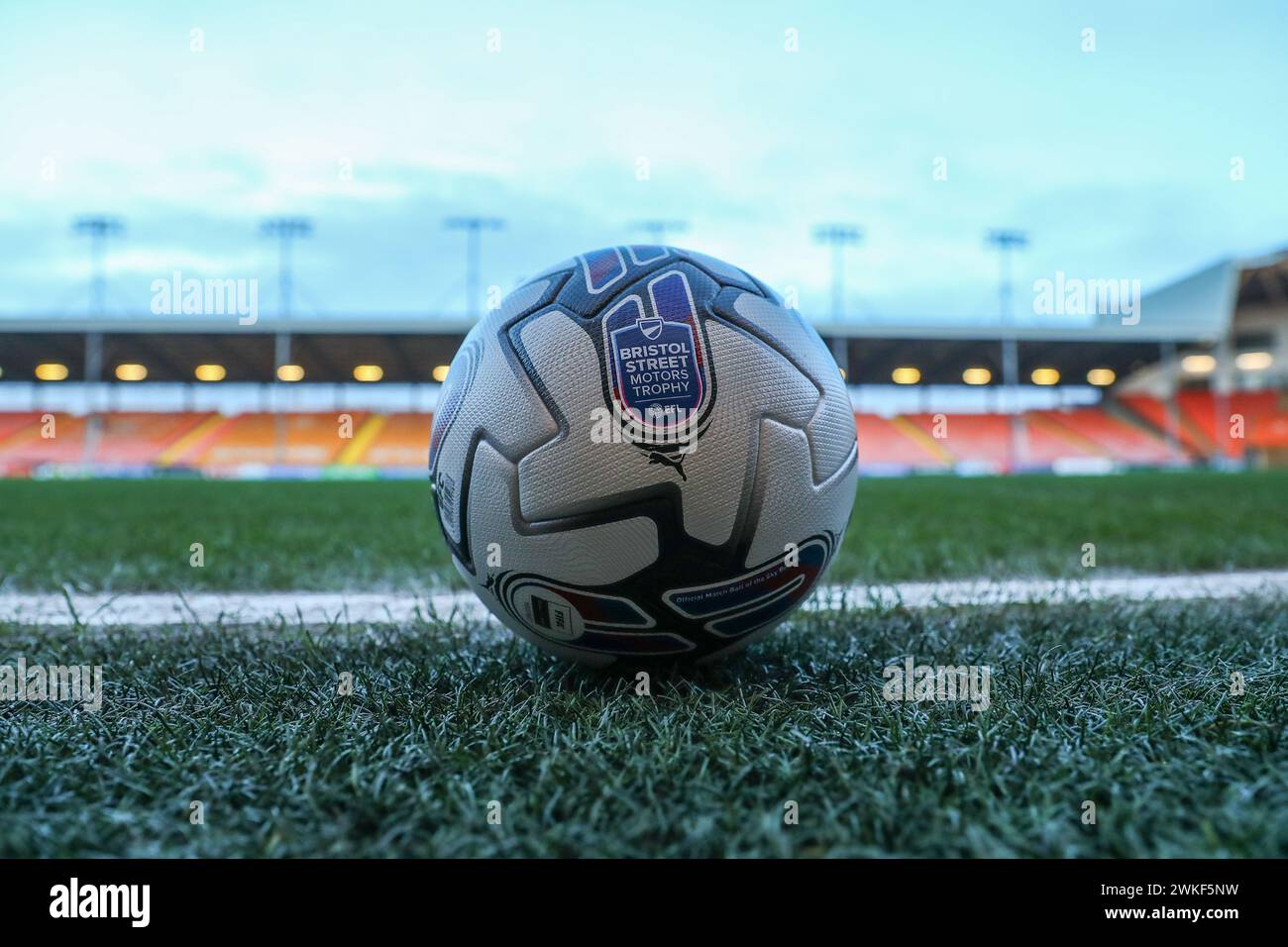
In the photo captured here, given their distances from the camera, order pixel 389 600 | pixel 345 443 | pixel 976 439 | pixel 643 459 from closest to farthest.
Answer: pixel 643 459, pixel 389 600, pixel 345 443, pixel 976 439

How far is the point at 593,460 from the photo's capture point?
2188 millimetres

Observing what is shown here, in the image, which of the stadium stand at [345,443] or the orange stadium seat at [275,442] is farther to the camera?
the orange stadium seat at [275,442]

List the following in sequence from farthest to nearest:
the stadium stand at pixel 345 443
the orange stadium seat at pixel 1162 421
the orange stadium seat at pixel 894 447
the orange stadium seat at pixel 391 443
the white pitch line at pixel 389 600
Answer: the orange stadium seat at pixel 1162 421 < the orange stadium seat at pixel 894 447 < the orange stadium seat at pixel 391 443 < the stadium stand at pixel 345 443 < the white pitch line at pixel 389 600

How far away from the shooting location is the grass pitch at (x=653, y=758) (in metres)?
1.57

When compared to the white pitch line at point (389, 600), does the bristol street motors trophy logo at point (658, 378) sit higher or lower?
higher

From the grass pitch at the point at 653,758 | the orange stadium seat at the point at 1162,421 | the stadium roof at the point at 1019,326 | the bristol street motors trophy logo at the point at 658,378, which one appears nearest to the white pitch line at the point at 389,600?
the grass pitch at the point at 653,758

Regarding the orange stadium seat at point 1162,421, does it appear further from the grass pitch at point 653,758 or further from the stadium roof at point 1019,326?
the grass pitch at point 653,758

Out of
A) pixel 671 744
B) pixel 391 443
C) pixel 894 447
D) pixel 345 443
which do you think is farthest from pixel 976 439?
pixel 671 744

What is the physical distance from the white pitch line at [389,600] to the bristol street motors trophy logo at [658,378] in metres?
1.51

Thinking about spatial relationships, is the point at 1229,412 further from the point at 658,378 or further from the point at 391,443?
the point at 658,378

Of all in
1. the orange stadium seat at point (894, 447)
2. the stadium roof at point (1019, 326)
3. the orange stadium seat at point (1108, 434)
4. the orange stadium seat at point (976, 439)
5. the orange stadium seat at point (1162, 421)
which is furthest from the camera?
the orange stadium seat at point (1162, 421)

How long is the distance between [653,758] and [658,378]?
93cm

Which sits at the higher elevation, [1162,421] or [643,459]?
[643,459]

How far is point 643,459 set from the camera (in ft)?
7.13
